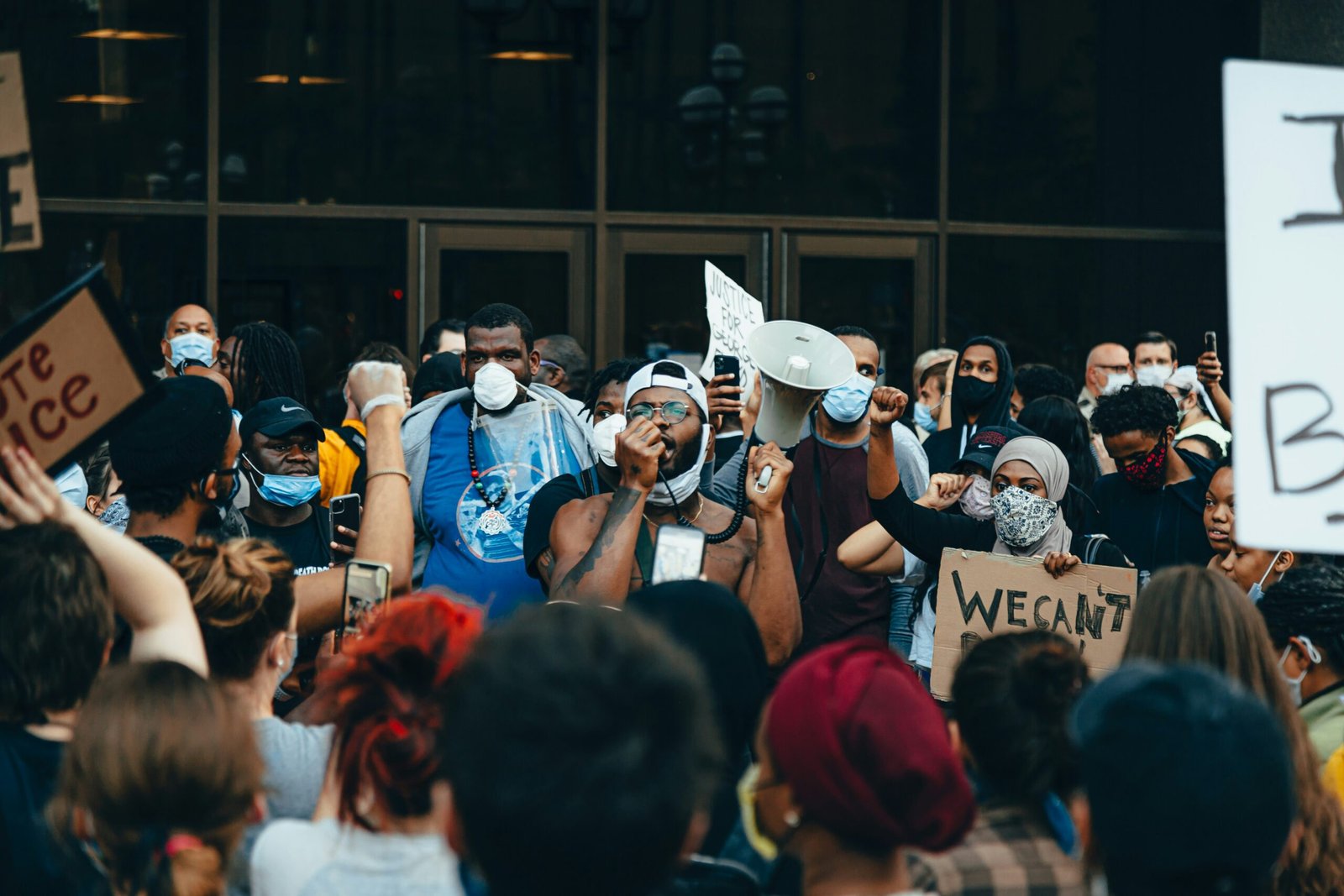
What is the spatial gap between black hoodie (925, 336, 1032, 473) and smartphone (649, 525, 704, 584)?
10.8ft

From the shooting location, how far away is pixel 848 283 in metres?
10.0

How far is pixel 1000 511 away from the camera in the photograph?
493 cm

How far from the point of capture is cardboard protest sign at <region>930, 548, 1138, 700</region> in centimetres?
456

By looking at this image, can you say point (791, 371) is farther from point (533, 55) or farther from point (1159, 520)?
point (533, 55)

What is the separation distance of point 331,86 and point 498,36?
1047 mm

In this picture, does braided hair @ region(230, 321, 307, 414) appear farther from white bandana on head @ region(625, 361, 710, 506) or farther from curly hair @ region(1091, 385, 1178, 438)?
curly hair @ region(1091, 385, 1178, 438)

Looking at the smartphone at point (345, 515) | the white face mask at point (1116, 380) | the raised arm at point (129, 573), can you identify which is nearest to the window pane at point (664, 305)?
the white face mask at point (1116, 380)

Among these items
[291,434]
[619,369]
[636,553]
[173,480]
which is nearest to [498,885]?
[173,480]

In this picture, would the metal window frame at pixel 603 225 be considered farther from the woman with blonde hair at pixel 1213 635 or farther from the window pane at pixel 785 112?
the woman with blonde hair at pixel 1213 635

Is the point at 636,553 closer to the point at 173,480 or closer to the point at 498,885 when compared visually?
the point at 173,480

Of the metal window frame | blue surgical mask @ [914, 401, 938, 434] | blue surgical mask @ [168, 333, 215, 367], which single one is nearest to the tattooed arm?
blue surgical mask @ [168, 333, 215, 367]

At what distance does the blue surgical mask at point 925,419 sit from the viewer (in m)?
8.32

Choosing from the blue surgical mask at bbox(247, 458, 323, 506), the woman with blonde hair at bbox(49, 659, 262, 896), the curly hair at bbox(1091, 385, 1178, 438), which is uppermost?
the curly hair at bbox(1091, 385, 1178, 438)

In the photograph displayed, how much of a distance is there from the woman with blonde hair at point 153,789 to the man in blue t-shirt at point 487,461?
2.61 meters
